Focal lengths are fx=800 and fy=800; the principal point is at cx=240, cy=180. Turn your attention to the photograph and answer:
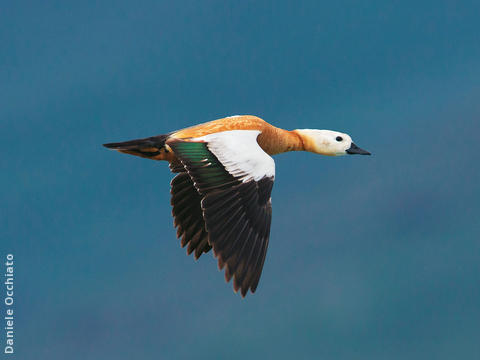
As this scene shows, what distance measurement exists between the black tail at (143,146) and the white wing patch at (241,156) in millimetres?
536

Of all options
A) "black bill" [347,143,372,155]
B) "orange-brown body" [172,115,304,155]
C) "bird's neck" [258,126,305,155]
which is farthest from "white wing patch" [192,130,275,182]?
"black bill" [347,143,372,155]

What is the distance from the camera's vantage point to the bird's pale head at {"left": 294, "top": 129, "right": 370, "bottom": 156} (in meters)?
10.4

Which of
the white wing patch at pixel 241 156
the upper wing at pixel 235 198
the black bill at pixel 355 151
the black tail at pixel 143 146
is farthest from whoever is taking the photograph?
the black bill at pixel 355 151

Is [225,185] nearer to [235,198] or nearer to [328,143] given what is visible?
[235,198]

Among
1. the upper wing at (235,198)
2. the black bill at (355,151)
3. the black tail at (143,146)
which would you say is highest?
the black bill at (355,151)

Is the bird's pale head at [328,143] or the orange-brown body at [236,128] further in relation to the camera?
the bird's pale head at [328,143]

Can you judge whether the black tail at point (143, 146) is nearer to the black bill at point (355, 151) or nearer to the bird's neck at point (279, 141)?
the bird's neck at point (279, 141)

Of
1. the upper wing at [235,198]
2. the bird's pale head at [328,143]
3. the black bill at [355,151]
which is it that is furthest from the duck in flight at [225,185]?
the black bill at [355,151]

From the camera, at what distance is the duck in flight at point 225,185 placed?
797 cm

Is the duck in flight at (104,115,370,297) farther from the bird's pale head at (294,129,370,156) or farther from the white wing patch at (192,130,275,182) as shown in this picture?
the bird's pale head at (294,129,370,156)

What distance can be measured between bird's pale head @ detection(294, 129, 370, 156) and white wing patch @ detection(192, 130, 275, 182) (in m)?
1.62

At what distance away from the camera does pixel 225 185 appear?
8219 millimetres

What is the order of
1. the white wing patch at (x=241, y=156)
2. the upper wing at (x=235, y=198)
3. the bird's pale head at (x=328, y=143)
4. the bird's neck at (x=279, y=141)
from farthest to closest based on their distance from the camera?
the bird's pale head at (x=328, y=143), the bird's neck at (x=279, y=141), the white wing patch at (x=241, y=156), the upper wing at (x=235, y=198)

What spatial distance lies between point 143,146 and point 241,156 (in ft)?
4.42
